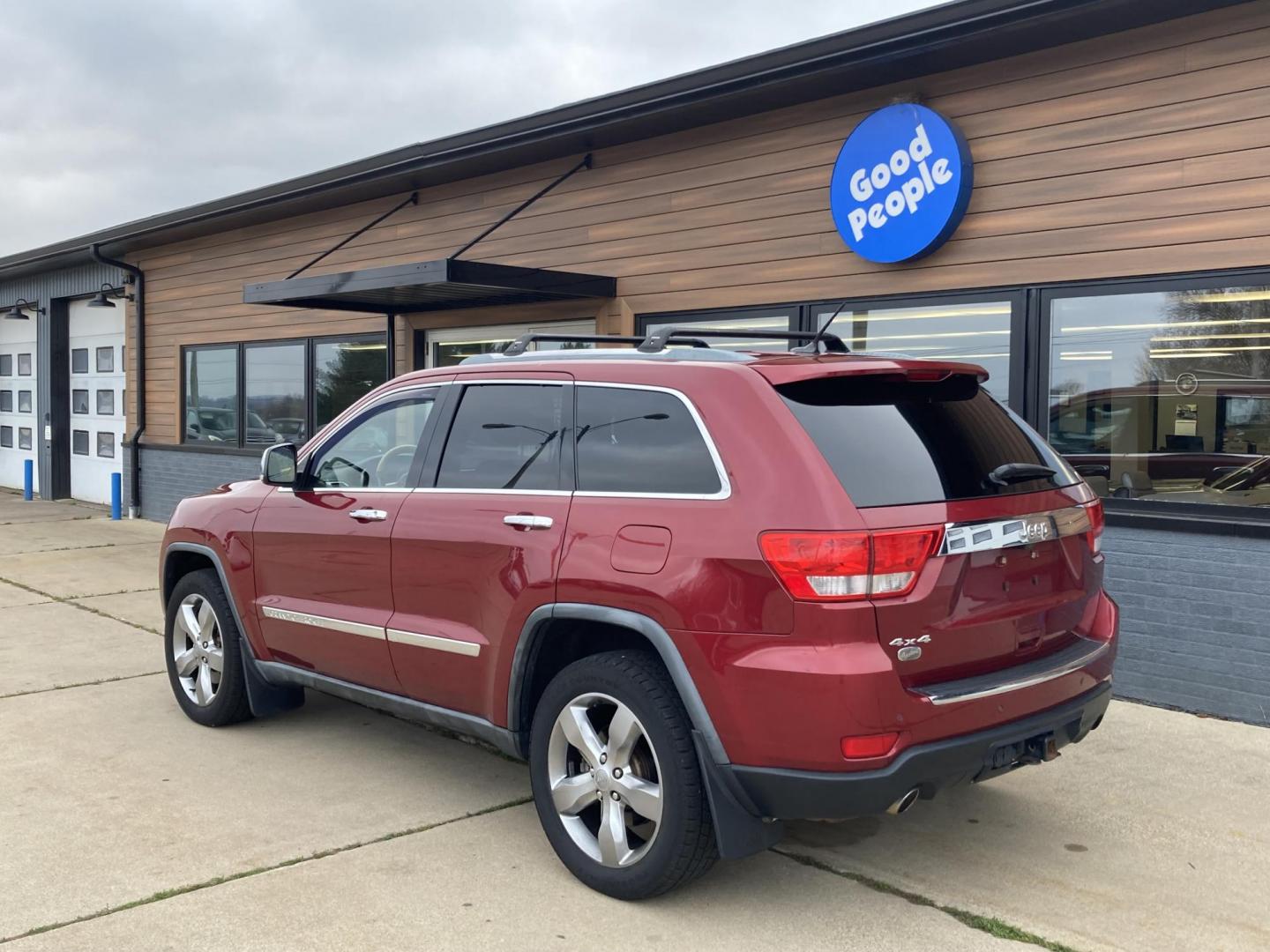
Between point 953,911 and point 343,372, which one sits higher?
point 343,372

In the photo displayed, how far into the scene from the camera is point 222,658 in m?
5.50

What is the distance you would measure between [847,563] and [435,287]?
21.7 feet

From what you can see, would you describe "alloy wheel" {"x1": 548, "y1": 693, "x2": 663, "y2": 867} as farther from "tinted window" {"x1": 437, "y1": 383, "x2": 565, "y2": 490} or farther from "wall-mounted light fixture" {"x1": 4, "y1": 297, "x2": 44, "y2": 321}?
"wall-mounted light fixture" {"x1": 4, "y1": 297, "x2": 44, "y2": 321}

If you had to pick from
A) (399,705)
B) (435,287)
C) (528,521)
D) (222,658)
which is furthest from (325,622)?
(435,287)

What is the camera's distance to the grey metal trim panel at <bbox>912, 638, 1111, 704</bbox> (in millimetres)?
3320

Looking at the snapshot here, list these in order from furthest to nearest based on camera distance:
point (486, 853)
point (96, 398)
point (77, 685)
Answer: point (96, 398) → point (77, 685) → point (486, 853)

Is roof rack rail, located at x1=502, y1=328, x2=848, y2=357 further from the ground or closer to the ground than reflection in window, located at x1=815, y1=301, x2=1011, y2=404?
closer to the ground

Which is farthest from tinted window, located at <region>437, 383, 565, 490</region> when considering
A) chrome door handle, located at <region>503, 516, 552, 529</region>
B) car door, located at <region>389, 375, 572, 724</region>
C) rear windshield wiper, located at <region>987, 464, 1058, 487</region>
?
rear windshield wiper, located at <region>987, 464, 1058, 487</region>

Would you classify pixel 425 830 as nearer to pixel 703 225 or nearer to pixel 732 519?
pixel 732 519

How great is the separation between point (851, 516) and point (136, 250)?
1468 cm

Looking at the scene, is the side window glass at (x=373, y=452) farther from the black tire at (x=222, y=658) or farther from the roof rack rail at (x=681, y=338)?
the black tire at (x=222, y=658)

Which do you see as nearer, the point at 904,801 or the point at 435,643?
the point at 904,801

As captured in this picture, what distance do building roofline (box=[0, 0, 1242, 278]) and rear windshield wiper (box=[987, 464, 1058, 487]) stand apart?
11.4ft

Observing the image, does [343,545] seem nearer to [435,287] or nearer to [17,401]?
[435,287]
